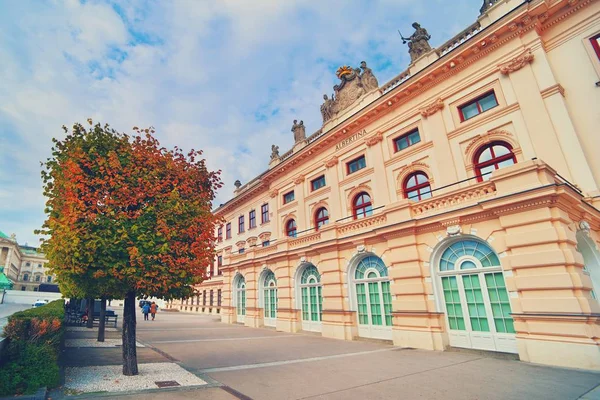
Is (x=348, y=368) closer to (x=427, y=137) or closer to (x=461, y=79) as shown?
(x=427, y=137)

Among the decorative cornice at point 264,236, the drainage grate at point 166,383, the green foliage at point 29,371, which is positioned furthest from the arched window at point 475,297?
the decorative cornice at point 264,236

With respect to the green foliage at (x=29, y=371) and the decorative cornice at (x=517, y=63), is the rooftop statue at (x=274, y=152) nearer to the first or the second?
the decorative cornice at (x=517, y=63)

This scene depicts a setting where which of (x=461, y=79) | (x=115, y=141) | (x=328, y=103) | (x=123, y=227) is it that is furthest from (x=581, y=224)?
(x=328, y=103)

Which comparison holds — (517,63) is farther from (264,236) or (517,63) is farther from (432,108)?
(264,236)

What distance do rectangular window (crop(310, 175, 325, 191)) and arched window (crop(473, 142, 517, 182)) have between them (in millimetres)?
10078

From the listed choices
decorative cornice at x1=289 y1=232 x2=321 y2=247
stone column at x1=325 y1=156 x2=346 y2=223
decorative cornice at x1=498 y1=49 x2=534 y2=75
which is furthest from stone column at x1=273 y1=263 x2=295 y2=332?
decorative cornice at x1=498 y1=49 x2=534 y2=75

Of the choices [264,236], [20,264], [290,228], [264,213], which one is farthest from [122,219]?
[20,264]

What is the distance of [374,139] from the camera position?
61.3 ft

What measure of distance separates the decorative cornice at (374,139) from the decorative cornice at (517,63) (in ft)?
21.4

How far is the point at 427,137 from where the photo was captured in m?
16.5

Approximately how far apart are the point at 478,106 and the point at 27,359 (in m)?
18.3

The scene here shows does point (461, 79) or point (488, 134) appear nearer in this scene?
point (488, 134)

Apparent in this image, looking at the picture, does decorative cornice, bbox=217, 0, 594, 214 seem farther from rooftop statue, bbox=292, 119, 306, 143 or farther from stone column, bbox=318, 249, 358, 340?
stone column, bbox=318, 249, 358, 340

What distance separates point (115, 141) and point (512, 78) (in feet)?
53.0
